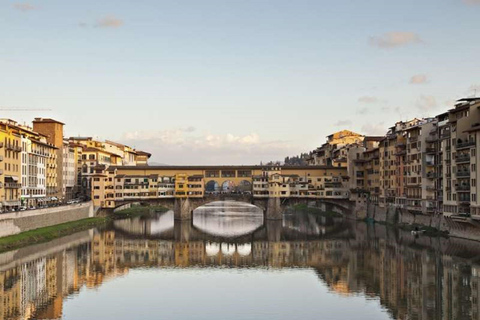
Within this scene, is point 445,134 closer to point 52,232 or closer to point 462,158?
point 462,158

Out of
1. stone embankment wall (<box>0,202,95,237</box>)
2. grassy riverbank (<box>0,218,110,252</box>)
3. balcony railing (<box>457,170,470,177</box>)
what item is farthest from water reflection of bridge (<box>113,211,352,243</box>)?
balcony railing (<box>457,170,470,177</box>)

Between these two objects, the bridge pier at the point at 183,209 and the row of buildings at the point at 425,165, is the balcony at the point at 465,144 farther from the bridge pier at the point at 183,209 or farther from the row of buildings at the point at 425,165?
the bridge pier at the point at 183,209

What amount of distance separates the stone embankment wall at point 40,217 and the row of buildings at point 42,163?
384 cm

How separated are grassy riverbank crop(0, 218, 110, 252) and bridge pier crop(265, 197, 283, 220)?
2456cm

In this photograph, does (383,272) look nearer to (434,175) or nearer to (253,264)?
(253,264)

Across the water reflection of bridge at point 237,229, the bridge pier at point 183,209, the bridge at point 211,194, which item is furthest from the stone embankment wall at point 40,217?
the bridge pier at point 183,209

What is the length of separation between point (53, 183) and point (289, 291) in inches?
2254

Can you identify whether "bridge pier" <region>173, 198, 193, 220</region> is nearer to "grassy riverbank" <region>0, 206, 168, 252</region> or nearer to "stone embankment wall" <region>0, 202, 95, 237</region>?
"grassy riverbank" <region>0, 206, 168, 252</region>

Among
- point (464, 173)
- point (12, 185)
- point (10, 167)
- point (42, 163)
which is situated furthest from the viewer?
point (42, 163)

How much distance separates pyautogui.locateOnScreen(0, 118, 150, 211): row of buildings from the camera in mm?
66125

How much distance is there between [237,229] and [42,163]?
25961 mm

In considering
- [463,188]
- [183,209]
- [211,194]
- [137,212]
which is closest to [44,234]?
[183,209]

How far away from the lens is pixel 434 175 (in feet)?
217

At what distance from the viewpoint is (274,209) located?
303 feet
